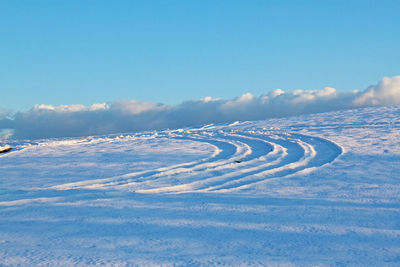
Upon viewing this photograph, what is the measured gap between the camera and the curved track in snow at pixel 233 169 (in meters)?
7.09

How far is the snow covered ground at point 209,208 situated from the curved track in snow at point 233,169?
0.04 m

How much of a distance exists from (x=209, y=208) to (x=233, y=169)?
305 cm

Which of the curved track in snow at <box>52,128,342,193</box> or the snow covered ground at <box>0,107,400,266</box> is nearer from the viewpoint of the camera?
the snow covered ground at <box>0,107,400,266</box>

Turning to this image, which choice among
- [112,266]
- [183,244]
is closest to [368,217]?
[183,244]

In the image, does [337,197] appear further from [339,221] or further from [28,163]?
[28,163]

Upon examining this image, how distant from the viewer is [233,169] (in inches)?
332

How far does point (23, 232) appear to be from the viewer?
477cm

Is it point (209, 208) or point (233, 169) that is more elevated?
point (233, 169)

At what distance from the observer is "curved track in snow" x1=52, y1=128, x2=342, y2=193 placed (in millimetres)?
7094

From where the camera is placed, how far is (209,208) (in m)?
5.48

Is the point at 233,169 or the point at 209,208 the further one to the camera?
the point at 233,169

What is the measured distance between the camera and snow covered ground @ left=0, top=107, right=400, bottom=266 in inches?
155

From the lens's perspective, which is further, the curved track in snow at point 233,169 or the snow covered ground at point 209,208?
the curved track in snow at point 233,169

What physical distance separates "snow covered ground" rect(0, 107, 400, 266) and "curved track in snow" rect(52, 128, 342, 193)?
0.04 metres
